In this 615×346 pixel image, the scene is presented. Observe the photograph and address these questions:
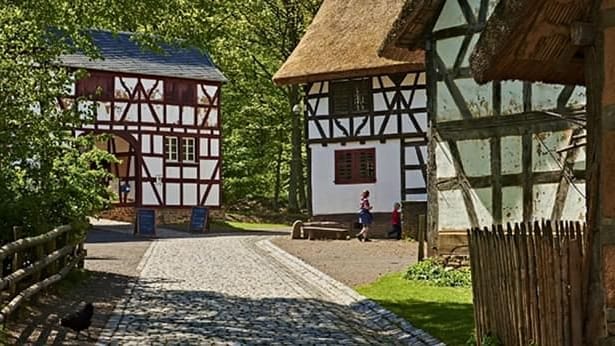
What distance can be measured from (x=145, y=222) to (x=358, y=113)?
836 centimetres

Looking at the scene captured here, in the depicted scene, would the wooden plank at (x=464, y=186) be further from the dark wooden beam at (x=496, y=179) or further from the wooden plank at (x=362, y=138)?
the wooden plank at (x=362, y=138)

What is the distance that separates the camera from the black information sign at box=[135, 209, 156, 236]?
113 ft

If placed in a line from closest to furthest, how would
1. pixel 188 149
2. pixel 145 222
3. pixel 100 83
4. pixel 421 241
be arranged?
pixel 421 241 < pixel 145 222 < pixel 100 83 < pixel 188 149

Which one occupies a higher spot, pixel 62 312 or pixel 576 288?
pixel 576 288

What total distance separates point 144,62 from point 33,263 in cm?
2998

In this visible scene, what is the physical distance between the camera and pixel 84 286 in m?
17.3

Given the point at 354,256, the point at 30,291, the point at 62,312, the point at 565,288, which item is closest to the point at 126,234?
the point at 354,256

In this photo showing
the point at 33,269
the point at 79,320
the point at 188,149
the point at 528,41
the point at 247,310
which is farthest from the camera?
the point at 188,149

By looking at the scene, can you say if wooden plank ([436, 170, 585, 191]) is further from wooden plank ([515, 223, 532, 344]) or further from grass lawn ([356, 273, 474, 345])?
wooden plank ([515, 223, 532, 344])

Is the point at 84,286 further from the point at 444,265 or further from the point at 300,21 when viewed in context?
the point at 300,21

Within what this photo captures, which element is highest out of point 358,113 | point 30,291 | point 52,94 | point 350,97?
point 350,97

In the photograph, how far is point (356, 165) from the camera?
113 ft

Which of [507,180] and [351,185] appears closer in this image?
[507,180]

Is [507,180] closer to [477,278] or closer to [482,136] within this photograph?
[482,136]
